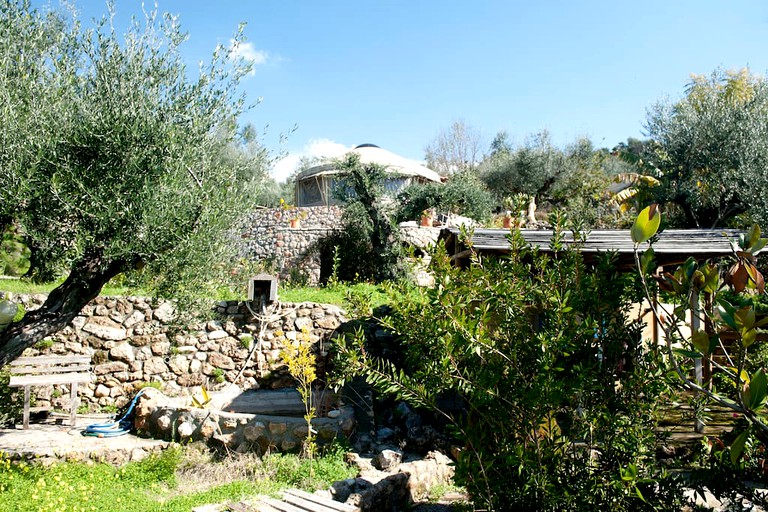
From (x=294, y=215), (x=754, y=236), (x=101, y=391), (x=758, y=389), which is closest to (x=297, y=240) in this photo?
(x=294, y=215)

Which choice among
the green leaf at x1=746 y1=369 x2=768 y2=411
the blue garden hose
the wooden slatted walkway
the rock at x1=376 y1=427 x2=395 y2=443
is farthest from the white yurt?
the green leaf at x1=746 y1=369 x2=768 y2=411

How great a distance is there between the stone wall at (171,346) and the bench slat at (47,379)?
888mm

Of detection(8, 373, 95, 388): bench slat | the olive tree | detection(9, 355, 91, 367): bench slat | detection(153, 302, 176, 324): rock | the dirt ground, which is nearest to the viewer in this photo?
the olive tree

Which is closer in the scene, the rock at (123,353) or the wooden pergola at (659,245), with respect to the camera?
the wooden pergola at (659,245)

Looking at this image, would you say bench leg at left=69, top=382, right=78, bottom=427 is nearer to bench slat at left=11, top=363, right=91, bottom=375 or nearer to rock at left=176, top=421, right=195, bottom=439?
bench slat at left=11, top=363, right=91, bottom=375

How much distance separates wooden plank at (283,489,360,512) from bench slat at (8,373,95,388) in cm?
536

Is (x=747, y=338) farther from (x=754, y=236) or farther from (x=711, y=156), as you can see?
(x=711, y=156)

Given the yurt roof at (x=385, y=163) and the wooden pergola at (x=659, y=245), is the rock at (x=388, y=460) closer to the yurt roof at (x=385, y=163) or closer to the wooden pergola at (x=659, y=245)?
the wooden pergola at (x=659, y=245)

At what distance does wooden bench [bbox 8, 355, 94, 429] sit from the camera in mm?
8641

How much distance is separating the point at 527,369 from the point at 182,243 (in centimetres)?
359

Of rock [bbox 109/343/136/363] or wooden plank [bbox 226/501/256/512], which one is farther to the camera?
rock [bbox 109/343/136/363]

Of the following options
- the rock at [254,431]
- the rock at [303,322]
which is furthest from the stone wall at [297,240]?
the rock at [254,431]

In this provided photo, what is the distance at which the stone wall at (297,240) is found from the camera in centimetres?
1964

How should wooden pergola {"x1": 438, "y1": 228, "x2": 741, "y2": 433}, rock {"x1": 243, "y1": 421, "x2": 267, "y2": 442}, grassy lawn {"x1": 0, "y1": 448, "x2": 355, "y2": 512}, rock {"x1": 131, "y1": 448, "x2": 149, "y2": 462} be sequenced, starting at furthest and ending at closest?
1. wooden pergola {"x1": 438, "y1": 228, "x2": 741, "y2": 433}
2. rock {"x1": 243, "y1": 421, "x2": 267, "y2": 442}
3. rock {"x1": 131, "y1": 448, "x2": 149, "y2": 462}
4. grassy lawn {"x1": 0, "y1": 448, "x2": 355, "y2": 512}
